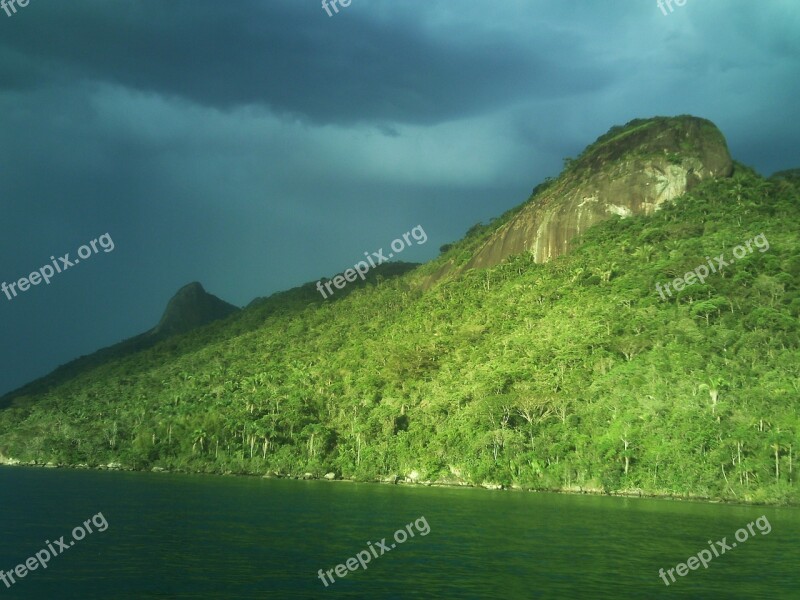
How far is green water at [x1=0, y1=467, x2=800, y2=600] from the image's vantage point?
24188mm

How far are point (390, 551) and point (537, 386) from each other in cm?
6323

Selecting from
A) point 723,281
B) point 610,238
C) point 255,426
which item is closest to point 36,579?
point 255,426

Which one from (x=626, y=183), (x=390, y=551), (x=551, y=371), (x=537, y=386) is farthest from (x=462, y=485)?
(x=626, y=183)

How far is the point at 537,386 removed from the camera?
92812 mm

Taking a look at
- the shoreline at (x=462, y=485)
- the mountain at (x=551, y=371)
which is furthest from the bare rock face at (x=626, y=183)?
the shoreline at (x=462, y=485)

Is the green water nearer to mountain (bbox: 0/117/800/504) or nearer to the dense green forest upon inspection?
the dense green forest

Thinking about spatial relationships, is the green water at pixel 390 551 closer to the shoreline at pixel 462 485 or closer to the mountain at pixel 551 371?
the shoreline at pixel 462 485

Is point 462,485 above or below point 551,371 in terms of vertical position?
below

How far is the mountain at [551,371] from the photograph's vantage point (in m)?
76.1

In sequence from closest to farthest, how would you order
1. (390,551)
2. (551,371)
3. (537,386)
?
(390,551) < (537,386) < (551,371)

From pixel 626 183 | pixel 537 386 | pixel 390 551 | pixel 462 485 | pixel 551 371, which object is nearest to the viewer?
pixel 390 551

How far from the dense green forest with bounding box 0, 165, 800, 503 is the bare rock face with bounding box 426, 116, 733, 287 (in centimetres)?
421

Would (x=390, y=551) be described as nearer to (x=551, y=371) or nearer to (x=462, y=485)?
(x=462, y=485)

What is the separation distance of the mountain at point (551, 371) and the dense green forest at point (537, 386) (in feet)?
1.06
